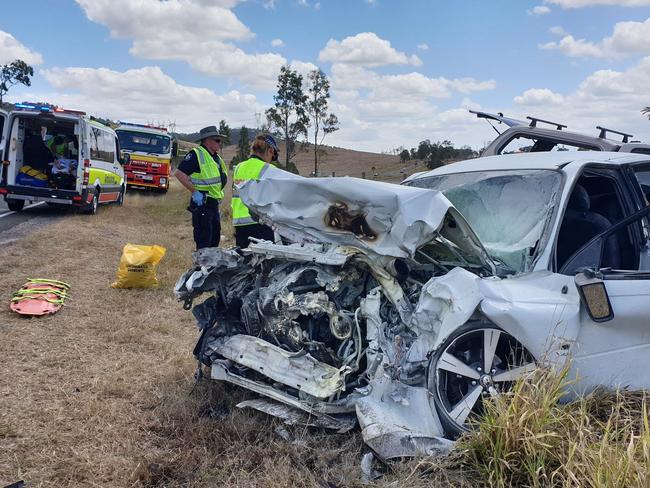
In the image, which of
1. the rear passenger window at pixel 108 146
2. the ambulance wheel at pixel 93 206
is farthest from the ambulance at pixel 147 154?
the ambulance wheel at pixel 93 206

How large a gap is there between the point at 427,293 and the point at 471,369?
0.47m

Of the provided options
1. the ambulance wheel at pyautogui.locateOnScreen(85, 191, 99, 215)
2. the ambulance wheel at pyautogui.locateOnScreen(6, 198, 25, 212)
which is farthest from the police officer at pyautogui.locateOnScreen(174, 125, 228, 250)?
the ambulance wheel at pyautogui.locateOnScreen(6, 198, 25, 212)

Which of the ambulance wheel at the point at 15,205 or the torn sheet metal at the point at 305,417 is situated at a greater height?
the ambulance wheel at the point at 15,205

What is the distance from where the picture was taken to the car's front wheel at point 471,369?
2.96 m

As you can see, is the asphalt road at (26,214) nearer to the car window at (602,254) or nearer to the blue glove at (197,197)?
the blue glove at (197,197)

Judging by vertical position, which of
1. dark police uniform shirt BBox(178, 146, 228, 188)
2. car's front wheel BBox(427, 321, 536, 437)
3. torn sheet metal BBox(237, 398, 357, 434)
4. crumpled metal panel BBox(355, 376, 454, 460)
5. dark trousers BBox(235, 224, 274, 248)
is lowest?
torn sheet metal BBox(237, 398, 357, 434)

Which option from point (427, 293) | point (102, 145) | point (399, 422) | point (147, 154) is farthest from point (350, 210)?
point (147, 154)

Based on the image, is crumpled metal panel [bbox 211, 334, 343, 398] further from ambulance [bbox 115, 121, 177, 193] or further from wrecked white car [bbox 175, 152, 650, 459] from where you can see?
ambulance [bbox 115, 121, 177, 193]

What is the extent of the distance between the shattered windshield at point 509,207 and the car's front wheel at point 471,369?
0.55 m

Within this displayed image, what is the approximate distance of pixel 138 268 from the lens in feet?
22.0

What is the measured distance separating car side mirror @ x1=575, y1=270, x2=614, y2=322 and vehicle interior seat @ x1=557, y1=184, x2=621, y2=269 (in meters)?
0.65

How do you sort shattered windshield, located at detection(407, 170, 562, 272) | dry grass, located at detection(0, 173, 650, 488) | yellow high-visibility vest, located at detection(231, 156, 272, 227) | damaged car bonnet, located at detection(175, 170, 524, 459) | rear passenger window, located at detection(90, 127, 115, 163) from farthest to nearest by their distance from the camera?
rear passenger window, located at detection(90, 127, 115, 163), yellow high-visibility vest, located at detection(231, 156, 272, 227), shattered windshield, located at detection(407, 170, 562, 272), damaged car bonnet, located at detection(175, 170, 524, 459), dry grass, located at detection(0, 173, 650, 488)

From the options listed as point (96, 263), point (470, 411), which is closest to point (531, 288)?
point (470, 411)

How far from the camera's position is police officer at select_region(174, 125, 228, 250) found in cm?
619
